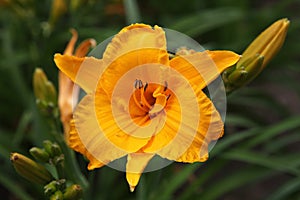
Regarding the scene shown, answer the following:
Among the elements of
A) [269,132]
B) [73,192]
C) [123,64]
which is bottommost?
[269,132]

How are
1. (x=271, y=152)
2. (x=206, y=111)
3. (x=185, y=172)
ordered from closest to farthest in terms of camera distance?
1. (x=206, y=111)
2. (x=185, y=172)
3. (x=271, y=152)

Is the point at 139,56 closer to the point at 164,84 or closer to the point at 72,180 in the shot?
the point at 164,84

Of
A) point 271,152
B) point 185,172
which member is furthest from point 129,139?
point 271,152

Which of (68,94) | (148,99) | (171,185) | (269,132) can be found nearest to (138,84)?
(148,99)

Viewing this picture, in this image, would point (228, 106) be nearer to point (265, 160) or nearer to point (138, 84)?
point (265, 160)

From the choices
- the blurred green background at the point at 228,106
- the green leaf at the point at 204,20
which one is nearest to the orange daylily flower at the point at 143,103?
the blurred green background at the point at 228,106
